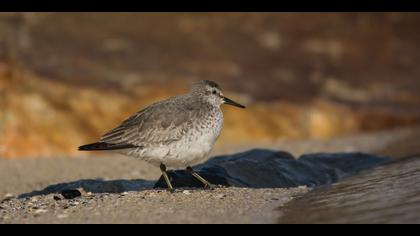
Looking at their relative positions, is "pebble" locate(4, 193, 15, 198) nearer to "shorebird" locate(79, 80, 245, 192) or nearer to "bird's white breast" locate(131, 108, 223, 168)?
"shorebird" locate(79, 80, 245, 192)

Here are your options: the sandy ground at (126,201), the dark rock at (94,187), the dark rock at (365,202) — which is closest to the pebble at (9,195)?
the sandy ground at (126,201)

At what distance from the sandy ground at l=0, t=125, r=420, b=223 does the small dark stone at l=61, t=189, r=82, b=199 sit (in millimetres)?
109

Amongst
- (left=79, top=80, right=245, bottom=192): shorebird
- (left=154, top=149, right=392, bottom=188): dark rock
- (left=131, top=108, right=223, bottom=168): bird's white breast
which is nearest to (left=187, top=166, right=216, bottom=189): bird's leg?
(left=79, top=80, right=245, bottom=192): shorebird

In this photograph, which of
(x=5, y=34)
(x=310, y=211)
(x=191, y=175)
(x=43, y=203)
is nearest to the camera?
(x=310, y=211)

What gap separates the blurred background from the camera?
1288 cm

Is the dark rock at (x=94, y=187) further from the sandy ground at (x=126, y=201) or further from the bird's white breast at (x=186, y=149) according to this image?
the bird's white breast at (x=186, y=149)

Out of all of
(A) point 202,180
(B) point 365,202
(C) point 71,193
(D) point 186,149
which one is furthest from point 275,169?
A: (C) point 71,193

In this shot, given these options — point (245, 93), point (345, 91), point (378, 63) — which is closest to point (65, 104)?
point (245, 93)

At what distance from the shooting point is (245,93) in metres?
13.8

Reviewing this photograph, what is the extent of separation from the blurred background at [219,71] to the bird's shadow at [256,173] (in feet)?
9.12

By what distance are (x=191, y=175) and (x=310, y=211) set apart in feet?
7.24

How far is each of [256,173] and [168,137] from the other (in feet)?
4.29

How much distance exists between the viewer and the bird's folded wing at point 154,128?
8023 mm
